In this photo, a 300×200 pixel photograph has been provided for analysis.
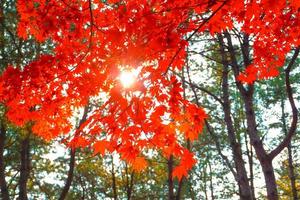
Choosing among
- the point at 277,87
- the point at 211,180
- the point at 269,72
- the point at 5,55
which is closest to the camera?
the point at 269,72

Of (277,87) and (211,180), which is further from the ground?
(277,87)

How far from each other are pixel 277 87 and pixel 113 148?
16932 millimetres

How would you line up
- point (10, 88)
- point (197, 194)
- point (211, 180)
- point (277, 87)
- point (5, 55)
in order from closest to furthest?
1. point (10, 88)
2. point (5, 55)
3. point (277, 87)
4. point (211, 180)
5. point (197, 194)

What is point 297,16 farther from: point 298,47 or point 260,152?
point 260,152

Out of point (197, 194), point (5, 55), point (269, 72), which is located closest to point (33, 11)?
point (269, 72)

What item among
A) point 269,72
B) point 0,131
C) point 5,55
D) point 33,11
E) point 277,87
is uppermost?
point 277,87

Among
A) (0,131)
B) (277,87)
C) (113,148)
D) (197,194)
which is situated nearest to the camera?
(113,148)

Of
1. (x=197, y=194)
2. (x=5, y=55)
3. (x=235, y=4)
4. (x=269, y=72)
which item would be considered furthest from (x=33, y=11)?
(x=197, y=194)

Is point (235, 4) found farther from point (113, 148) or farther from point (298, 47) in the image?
point (113, 148)

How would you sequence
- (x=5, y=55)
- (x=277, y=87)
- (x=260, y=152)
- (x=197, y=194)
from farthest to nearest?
1. (x=197, y=194)
2. (x=277, y=87)
3. (x=5, y=55)
4. (x=260, y=152)

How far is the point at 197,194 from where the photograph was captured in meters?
30.2

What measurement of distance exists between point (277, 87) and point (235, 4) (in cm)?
1635

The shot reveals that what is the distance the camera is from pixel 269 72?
195 inches

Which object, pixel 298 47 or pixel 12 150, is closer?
pixel 298 47
